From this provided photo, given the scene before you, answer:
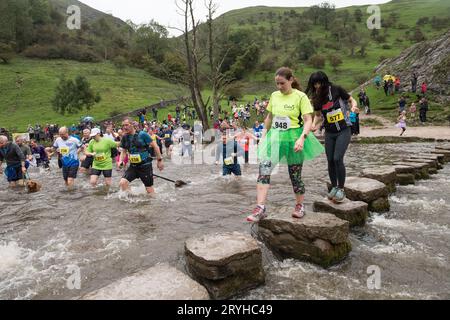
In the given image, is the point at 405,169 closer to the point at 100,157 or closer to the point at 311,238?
the point at 311,238

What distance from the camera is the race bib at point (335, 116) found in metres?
5.19

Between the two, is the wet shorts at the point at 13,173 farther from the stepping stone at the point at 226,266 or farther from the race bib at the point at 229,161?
the stepping stone at the point at 226,266

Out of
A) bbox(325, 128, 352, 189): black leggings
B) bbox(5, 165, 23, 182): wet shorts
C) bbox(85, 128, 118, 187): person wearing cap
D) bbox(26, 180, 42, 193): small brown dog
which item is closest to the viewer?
bbox(325, 128, 352, 189): black leggings

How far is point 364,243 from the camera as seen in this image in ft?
16.4

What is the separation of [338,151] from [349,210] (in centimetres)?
101

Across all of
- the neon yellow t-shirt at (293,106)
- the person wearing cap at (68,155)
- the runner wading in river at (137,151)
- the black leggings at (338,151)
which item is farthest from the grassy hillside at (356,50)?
the neon yellow t-shirt at (293,106)

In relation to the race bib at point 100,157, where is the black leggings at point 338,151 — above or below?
above

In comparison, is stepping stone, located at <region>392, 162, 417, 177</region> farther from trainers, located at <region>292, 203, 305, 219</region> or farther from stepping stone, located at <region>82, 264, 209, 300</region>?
stepping stone, located at <region>82, 264, 209, 300</region>

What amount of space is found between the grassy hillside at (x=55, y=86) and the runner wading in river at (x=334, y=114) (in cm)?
2944

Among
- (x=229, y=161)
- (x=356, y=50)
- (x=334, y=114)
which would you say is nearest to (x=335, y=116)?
(x=334, y=114)

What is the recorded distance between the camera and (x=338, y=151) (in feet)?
17.0

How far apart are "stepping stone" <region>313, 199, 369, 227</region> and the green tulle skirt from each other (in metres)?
1.12

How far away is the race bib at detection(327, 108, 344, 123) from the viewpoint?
5191 millimetres

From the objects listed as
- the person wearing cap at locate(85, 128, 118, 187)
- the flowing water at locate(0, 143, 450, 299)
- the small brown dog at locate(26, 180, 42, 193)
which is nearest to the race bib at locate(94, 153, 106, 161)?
the person wearing cap at locate(85, 128, 118, 187)
